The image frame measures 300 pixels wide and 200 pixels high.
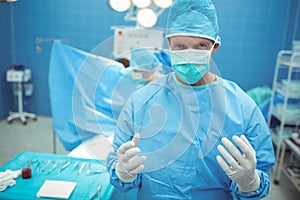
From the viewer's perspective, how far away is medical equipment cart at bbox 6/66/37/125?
3.79 m

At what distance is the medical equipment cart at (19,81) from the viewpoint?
12.4 ft

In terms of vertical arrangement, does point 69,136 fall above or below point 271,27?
below

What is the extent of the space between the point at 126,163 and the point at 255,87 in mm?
3303

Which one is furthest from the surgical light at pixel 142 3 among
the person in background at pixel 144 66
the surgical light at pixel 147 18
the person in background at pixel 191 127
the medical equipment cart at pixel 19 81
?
the medical equipment cart at pixel 19 81

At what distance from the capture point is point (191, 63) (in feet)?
3.33

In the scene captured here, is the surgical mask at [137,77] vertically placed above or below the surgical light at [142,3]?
below

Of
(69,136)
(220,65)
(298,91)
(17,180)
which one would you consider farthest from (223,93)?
(220,65)

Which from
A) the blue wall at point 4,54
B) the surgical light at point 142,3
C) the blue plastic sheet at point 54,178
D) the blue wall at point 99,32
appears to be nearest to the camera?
the blue plastic sheet at point 54,178

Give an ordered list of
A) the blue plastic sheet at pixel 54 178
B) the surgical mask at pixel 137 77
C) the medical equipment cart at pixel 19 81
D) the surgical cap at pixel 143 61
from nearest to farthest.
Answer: the blue plastic sheet at pixel 54 178, the surgical cap at pixel 143 61, the surgical mask at pixel 137 77, the medical equipment cart at pixel 19 81

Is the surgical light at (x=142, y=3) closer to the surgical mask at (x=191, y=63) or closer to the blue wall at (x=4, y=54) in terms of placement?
the surgical mask at (x=191, y=63)

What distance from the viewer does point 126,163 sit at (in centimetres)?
94

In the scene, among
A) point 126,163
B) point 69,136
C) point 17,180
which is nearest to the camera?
point 126,163

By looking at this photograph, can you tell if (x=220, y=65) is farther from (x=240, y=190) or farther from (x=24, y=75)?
(x=240, y=190)

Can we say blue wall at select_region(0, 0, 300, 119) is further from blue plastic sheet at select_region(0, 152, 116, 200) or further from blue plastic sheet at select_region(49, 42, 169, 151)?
blue plastic sheet at select_region(0, 152, 116, 200)
